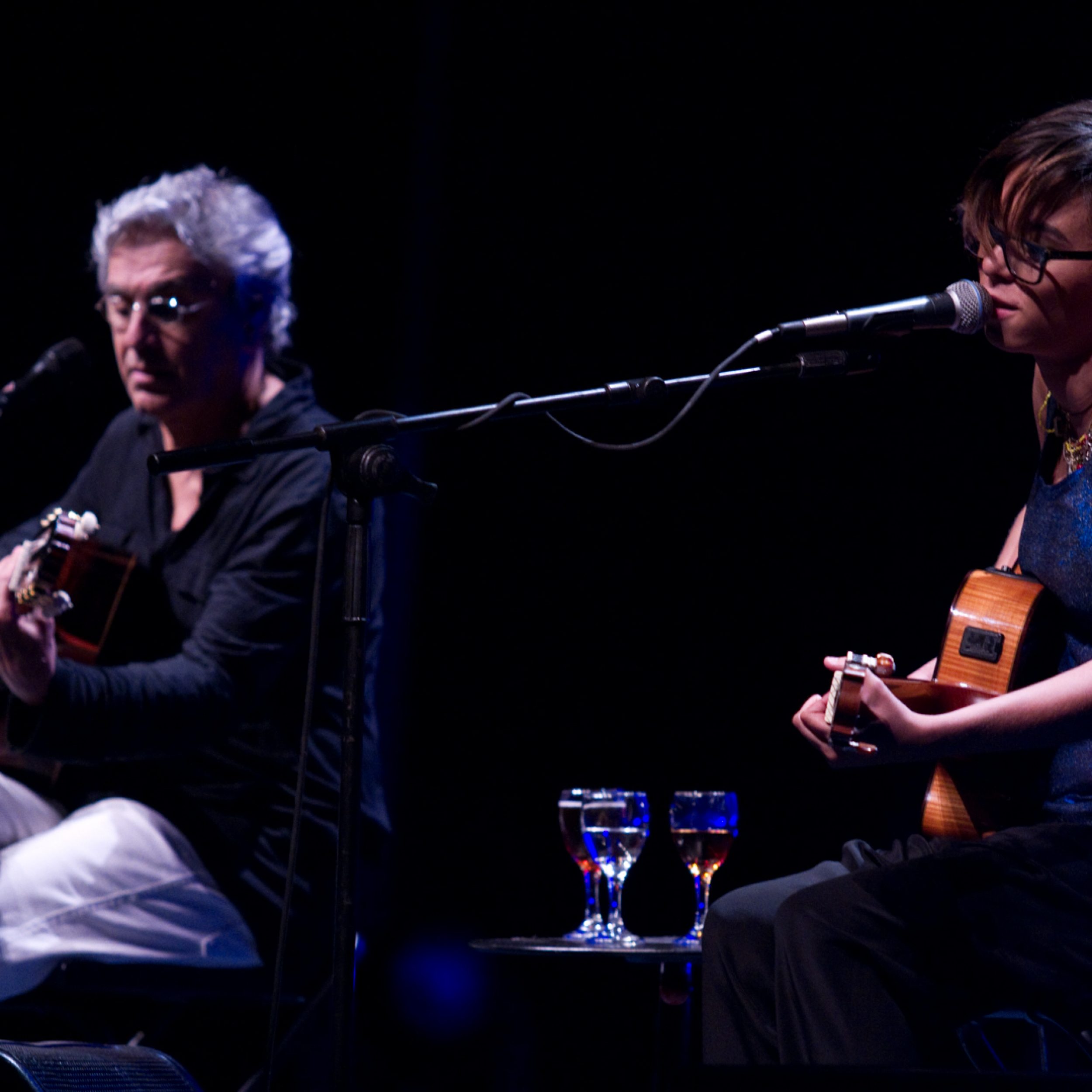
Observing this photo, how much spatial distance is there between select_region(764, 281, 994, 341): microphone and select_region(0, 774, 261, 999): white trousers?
1427mm

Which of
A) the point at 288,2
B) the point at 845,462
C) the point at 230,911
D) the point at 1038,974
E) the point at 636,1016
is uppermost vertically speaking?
the point at 288,2

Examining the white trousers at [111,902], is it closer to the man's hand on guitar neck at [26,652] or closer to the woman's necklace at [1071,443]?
the man's hand on guitar neck at [26,652]

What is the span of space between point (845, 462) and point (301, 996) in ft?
5.37

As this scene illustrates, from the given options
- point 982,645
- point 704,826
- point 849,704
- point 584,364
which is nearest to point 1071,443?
point 982,645

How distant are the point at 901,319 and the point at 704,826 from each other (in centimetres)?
105

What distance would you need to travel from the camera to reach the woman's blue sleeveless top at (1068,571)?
179 centimetres

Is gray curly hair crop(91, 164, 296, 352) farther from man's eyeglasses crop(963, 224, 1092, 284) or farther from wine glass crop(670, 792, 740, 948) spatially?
man's eyeglasses crop(963, 224, 1092, 284)

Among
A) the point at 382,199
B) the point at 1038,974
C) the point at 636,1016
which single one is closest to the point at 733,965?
the point at 1038,974

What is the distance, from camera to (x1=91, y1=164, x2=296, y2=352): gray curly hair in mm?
2785

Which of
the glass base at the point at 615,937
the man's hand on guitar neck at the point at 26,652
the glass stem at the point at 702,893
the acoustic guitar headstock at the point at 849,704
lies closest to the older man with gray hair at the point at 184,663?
the man's hand on guitar neck at the point at 26,652

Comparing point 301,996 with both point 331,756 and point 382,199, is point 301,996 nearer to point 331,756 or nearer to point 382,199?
point 331,756

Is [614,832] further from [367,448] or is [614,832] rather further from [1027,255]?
[1027,255]

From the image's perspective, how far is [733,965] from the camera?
184cm

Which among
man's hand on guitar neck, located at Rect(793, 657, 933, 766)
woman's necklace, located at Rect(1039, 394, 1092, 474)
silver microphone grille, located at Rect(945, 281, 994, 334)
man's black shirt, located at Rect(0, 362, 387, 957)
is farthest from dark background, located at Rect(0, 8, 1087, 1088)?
man's hand on guitar neck, located at Rect(793, 657, 933, 766)
